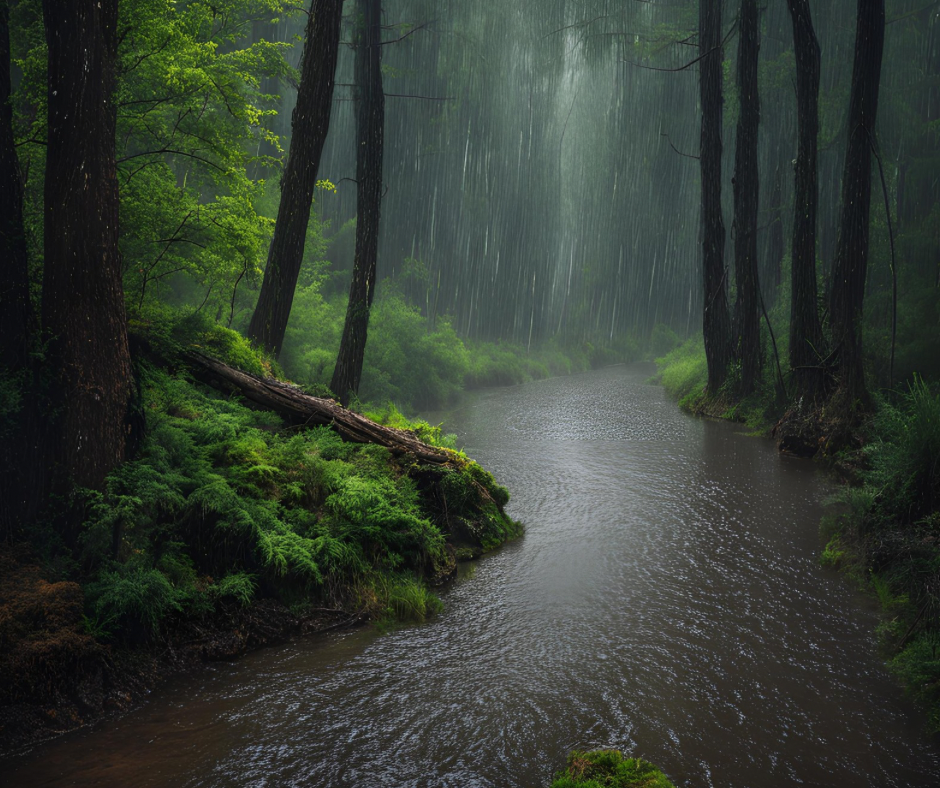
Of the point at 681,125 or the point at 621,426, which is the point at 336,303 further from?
the point at 681,125

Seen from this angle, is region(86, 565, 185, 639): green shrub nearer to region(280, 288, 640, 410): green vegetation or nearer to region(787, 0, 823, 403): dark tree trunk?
region(280, 288, 640, 410): green vegetation

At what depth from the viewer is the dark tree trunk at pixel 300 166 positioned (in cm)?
1042

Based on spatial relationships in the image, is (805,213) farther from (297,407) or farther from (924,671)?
(924,671)

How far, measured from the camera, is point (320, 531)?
6.24 m

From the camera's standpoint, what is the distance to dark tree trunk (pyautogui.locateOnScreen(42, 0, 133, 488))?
5.25m

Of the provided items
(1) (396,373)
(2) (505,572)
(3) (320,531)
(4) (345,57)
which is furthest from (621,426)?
(4) (345,57)

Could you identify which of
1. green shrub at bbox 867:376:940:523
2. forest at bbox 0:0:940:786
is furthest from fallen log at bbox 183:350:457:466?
green shrub at bbox 867:376:940:523

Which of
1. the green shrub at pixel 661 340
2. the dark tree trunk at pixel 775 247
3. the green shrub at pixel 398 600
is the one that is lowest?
the green shrub at pixel 398 600

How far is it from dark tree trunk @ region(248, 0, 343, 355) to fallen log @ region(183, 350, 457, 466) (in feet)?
8.18

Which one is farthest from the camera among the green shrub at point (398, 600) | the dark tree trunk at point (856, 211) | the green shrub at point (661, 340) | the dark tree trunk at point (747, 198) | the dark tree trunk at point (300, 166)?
the green shrub at point (661, 340)

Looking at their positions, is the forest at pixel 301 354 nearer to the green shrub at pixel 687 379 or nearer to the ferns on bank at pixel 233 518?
the ferns on bank at pixel 233 518

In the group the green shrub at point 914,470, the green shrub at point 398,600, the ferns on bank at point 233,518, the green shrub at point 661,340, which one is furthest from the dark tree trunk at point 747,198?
the green shrub at point 661,340

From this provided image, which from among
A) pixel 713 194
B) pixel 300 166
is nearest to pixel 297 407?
pixel 300 166

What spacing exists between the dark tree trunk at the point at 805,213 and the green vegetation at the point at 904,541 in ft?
16.7
